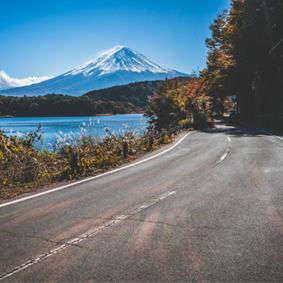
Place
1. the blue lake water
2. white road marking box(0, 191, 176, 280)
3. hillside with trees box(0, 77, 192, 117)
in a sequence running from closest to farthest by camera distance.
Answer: white road marking box(0, 191, 176, 280), the blue lake water, hillside with trees box(0, 77, 192, 117)

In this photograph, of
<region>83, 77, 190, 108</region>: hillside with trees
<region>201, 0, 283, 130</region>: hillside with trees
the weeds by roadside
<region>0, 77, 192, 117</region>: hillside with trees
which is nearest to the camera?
the weeds by roadside

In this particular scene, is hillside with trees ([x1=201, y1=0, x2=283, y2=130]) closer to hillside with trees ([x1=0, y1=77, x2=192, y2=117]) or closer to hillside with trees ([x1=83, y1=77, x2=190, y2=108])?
hillside with trees ([x1=0, y1=77, x2=192, y2=117])

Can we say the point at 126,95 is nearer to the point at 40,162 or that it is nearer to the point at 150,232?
the point at 40,162

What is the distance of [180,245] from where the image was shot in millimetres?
3541

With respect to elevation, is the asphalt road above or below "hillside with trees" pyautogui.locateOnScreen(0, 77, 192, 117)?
below

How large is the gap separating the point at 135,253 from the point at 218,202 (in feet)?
8.29

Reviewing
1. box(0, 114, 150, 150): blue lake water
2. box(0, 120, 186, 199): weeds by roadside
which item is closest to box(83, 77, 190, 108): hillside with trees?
box(0, 114, 150, 150): blue lake water

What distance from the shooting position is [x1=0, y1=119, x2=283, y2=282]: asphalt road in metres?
3.01

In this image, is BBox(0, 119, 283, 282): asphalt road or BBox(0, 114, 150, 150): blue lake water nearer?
BBox(0, 119, 283, 282): asphalt road

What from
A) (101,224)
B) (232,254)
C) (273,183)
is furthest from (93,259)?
(273,183)

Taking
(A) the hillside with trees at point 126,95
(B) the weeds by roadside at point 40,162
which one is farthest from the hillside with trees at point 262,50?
(A) the hillside with trees at point 126,95

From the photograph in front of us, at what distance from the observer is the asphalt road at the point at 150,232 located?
3010mm

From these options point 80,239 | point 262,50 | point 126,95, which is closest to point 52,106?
point 126,95

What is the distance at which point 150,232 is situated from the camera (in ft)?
13.0
